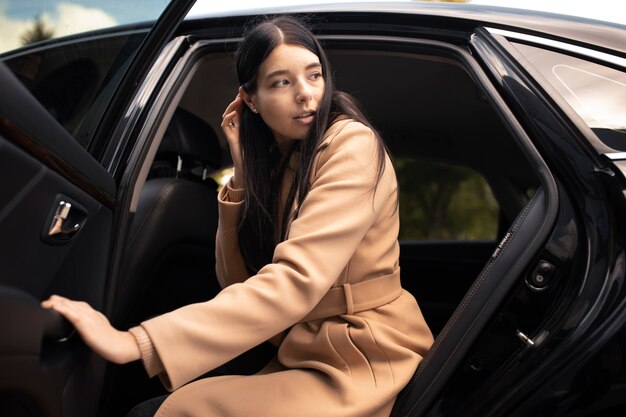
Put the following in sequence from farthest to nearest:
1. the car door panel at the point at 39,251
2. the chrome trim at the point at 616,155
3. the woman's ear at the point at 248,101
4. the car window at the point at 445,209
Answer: the car window at the point at 445,209 → the woman's ear at the point at 248,101 → the chrome trim at the point at 616,155 → the car door panel at the point at 39,251

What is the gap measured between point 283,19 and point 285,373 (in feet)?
2.59

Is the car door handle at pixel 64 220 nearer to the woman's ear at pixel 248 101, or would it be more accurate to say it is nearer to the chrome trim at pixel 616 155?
the woman's ear at pixel 248 101

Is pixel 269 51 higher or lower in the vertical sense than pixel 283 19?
lower

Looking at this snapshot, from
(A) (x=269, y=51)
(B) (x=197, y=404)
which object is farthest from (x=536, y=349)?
(A) (x=269, y=51)

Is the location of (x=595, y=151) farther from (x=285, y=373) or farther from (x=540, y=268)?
(x=285, y=373)

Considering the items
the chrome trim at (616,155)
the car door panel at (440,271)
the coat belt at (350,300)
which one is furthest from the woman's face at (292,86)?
the car door panel at (440,271)

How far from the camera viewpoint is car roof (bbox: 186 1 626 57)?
1553 millimetres

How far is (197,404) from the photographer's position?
1456 millimetres

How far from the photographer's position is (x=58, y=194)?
1251 mm

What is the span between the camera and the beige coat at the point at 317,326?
1.28 metres

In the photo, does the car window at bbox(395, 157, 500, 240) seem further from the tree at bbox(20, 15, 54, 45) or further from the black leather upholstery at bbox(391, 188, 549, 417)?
the tree at bbox(20, 15, 54, 45)

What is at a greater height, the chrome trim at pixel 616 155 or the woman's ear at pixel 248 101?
the woman's ear at pixel 248 101

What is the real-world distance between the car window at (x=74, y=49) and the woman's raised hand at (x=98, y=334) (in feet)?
1.10

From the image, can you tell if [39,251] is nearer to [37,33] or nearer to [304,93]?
[37,33]
